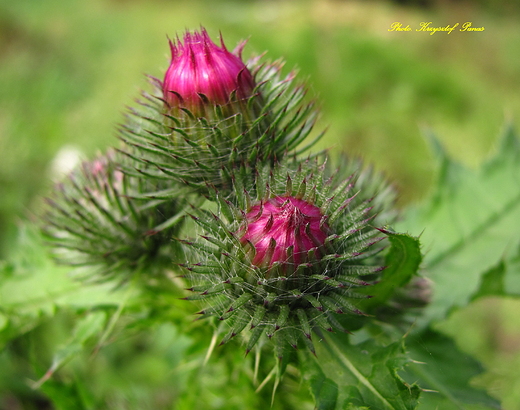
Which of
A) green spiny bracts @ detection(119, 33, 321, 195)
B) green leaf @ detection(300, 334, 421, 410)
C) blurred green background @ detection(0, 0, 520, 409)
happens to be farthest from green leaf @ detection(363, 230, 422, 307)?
blurred green background @ detection(0, 0, 520, 409)

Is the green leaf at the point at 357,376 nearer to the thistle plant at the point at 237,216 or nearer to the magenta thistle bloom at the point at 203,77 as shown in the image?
the thistle plant at the point at 237,216

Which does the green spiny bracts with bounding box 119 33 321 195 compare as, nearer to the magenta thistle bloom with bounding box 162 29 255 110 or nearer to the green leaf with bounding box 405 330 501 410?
the magenta thistle bloom with bounding box 162 29 255 110

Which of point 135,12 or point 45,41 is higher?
point 135,12

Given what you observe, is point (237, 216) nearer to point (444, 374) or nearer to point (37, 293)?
point (444, 374)

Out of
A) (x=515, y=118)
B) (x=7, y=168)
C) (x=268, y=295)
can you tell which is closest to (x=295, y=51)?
(x=515, y=118)

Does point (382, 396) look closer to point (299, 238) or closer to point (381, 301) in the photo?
point (381, 301)

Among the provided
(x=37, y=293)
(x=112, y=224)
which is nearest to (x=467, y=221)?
(x=112, y=224)
